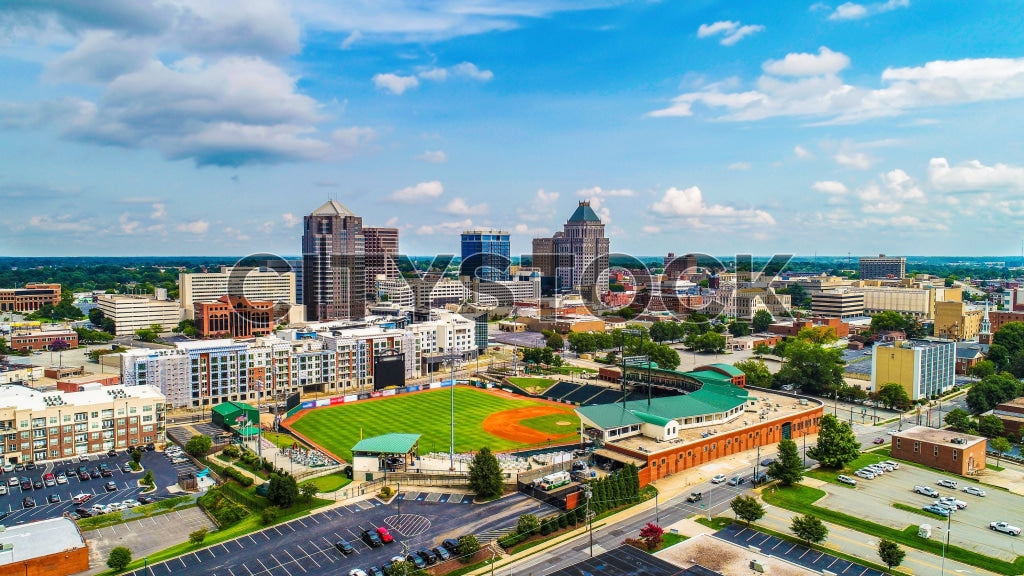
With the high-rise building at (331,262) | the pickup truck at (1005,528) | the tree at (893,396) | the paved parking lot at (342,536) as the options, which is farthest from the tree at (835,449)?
the high-rise building at (331,262)

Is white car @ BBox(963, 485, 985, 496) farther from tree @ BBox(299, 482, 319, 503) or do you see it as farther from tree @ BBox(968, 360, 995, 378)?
tree @ BBox(968, 360, 995, 378)

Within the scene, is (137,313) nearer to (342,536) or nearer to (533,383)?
(533,383)

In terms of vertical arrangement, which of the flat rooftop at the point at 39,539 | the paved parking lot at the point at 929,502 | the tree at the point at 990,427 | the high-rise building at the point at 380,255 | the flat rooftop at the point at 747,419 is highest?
the high-rise building at the point at 380,255

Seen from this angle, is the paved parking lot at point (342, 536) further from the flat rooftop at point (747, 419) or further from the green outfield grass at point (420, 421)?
the green outfield grass at point (420, 421)

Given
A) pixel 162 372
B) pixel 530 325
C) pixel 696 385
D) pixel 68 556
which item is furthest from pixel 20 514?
Result: pixel 530 325

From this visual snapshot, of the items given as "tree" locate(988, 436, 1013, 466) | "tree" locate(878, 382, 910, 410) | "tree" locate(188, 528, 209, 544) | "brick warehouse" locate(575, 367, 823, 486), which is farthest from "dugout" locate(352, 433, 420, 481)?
"tree" locate(878, 382, 910, 410)

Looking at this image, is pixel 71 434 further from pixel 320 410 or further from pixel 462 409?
pixel 462 409
